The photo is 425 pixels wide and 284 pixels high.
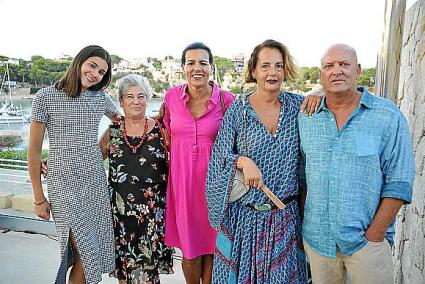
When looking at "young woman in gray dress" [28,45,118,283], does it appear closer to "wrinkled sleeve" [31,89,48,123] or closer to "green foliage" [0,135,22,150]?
"wrinkled sleeve" [31,89,48,123]

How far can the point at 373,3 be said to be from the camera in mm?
2262

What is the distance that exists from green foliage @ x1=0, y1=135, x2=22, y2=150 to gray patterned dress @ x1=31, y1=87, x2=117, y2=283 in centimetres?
153

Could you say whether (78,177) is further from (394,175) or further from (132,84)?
(394,175)

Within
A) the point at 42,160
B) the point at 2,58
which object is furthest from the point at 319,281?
the point at 2,58

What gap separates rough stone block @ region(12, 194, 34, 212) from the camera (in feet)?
11.4

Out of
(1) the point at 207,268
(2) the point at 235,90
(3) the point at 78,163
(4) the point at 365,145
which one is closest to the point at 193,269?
(1) the point at 207,268

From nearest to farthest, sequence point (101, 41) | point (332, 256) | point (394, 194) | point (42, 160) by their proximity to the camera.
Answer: point (394, 194)
point (332, 256)
point (42, 160)
point (101, 41)

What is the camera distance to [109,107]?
2047mm

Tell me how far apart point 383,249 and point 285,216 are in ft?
1.31

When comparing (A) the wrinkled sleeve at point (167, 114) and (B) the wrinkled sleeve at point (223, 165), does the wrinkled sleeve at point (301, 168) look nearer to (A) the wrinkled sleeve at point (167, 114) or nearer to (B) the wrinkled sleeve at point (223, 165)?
(B) the wrinkled sleeve at point (223, 165)

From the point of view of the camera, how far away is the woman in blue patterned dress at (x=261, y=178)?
168 cm

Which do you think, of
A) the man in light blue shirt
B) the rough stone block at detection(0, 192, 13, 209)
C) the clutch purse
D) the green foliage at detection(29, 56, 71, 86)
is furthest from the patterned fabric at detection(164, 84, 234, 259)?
the rough stone block at detection(0, 192, 13, 209)

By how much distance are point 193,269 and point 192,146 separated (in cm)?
67

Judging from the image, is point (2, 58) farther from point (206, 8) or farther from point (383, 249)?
point (383, 249)
